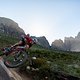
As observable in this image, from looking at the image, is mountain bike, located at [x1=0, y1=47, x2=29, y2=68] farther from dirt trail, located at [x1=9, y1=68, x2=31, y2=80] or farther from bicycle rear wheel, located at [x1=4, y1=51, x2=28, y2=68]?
dirt trail, located at [x1=9, y1=68, x2=31, y2=80]

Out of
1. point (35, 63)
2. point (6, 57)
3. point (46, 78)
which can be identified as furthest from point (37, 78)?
point (6, 57)

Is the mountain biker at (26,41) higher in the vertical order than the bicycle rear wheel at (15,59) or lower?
higher

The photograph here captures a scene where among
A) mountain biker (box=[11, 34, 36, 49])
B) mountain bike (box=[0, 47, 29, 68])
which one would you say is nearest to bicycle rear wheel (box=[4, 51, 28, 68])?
mountain bike (box=[0, 47, 29, 68])

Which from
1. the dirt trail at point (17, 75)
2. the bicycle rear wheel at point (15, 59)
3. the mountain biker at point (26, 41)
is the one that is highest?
the mountain biker at point (26, 41)

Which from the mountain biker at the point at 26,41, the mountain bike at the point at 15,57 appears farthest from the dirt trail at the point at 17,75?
the mountain biker at the point at 26,41

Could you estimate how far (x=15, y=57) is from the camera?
15.7m

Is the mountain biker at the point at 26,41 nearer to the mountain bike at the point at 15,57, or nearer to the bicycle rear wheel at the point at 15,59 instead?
the mountain bike at the point at 15,57

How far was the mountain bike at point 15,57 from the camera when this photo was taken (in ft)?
50.6

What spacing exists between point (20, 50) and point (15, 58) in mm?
661

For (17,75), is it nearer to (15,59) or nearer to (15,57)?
(15,59)

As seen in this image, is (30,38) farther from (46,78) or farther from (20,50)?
(46,78)

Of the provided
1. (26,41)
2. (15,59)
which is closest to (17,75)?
(15,59)

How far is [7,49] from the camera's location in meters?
16.3

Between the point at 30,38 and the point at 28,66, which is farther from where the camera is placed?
the point at 28,66
